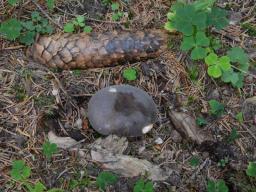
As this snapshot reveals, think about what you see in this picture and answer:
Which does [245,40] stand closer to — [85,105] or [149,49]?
[149,49]

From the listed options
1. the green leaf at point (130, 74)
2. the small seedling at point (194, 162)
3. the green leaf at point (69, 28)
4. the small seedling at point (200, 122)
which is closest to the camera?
the small seedling at point (194, 162)

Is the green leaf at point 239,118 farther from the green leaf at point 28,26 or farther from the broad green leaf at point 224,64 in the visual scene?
the green leaf at point 28,26

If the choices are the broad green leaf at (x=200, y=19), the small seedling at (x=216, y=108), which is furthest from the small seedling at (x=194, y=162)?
the broad green leaf at (x=200, y=19)

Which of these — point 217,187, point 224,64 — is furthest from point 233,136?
point 224,64

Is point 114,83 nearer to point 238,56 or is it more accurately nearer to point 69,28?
point 69,28

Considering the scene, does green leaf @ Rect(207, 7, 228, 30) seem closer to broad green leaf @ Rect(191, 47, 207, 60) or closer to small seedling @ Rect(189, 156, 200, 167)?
broad green leaf @ Rect(191, 47, 207, 60)

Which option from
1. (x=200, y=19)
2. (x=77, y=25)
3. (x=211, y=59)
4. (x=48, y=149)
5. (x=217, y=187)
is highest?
(x=200, y=19)

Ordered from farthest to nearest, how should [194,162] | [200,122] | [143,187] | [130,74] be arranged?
[130,74] → [200,122] → [194,162] → [143,187]

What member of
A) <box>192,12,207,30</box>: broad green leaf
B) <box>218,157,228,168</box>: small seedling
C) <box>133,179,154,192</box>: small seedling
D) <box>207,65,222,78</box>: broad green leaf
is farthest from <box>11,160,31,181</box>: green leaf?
<box>192,12,207,30</box>: broad green leaf
